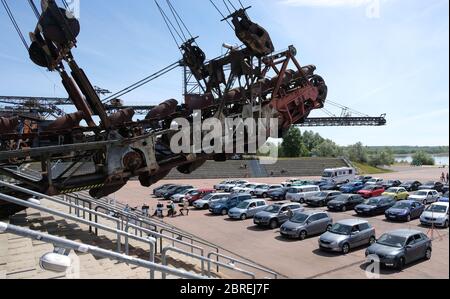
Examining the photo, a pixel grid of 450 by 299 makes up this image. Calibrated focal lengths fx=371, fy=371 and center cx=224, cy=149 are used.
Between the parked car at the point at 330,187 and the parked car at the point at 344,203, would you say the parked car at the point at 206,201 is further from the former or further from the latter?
the parked car at the point at 330,187

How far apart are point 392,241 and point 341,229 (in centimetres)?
257

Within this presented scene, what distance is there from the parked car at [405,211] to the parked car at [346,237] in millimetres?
5907

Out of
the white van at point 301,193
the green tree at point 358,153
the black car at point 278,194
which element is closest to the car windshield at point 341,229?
the white van at point 301,193

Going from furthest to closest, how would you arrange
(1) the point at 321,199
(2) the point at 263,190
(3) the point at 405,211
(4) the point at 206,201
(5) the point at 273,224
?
1. (2) the point at 263,190
2. (1) the point at 321,199
3. (4) the point at 206,201
4. (3) the point at 405,211
5. (5) the point at 273,224

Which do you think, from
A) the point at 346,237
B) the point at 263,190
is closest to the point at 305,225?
the point at 346,237

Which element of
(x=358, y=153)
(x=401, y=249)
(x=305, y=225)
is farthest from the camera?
(x=358, y=153)

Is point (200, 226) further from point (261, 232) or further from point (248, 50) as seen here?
point (248, 50)

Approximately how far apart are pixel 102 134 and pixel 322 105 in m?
8.32

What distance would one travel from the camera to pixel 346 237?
14.5 m

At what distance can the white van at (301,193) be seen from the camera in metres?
29.3

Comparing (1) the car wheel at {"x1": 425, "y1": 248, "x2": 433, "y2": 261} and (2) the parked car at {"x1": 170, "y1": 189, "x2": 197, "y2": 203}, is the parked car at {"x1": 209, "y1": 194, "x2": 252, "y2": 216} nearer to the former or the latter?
(2) the parked car at {"x1": 170, "y1": 189, "x2": 197, "y2": 203}

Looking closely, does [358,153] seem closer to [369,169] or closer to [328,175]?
[369,169]

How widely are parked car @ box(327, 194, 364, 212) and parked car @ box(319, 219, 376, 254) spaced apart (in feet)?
29.8

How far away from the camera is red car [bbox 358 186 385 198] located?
30062 mm
